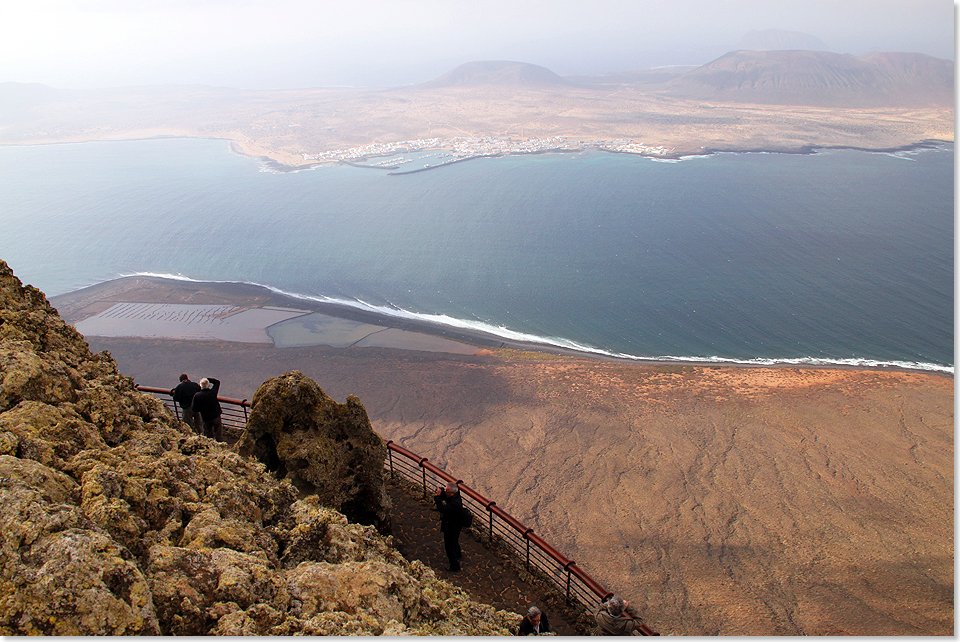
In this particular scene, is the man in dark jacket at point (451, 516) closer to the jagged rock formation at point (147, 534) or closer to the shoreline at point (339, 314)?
the jagged rock formation at point (147, 534)

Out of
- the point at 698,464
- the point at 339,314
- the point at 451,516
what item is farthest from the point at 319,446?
the point at 339,314

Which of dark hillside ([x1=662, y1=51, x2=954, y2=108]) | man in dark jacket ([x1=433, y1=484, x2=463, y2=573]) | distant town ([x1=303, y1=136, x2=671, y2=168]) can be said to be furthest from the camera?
dark hillside ([x1=662, y1=51, x2=954, y2=108])

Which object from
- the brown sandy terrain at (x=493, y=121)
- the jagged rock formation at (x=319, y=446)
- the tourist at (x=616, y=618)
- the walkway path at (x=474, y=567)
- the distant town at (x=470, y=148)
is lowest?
the walkway path at (x=474, y=567)

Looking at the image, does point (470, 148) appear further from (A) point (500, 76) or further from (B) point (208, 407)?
(A) point (500, 76)

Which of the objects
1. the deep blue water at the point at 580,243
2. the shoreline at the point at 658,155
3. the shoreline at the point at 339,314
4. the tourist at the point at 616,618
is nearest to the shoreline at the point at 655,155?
the shoreline at the point at 658,155

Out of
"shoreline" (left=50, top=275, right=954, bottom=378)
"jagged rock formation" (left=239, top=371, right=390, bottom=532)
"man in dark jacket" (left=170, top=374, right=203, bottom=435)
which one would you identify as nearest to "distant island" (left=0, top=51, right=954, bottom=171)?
"shoreline" (left=50, top=275, right=954, bottom=378)

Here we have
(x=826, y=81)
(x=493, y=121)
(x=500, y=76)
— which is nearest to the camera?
(x=493, y=121)

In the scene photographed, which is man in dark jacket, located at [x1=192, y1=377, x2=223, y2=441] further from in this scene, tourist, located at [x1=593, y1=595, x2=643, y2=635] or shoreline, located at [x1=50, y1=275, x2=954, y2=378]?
shoreline, located at [x1=50, y1=275, x2=954, y2=378]
